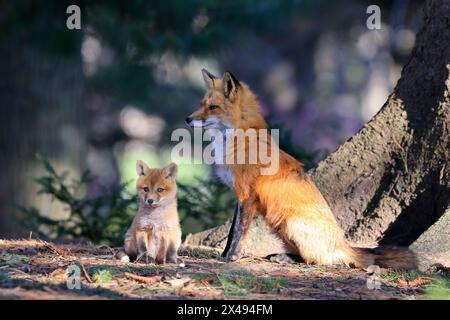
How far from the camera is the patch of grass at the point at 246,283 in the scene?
6.86 meters

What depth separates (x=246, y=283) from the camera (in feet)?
23.1

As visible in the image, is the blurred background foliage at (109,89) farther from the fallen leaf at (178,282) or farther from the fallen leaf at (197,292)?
the fallen leaf at (197,292)

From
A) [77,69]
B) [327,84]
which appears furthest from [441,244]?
[327,84]

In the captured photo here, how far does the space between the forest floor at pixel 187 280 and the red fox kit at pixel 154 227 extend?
22 cm

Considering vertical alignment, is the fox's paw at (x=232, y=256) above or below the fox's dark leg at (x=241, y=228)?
below

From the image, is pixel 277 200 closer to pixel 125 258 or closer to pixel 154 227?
pixel 154 227

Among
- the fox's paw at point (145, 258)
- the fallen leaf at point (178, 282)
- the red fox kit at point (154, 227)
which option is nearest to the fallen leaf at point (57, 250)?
the red fox kit at point (154, 227)

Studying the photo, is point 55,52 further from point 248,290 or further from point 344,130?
point 344,130

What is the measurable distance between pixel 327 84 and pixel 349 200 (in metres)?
31.7

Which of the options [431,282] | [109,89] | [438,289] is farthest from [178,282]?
[109,89]

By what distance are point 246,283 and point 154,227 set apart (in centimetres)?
137

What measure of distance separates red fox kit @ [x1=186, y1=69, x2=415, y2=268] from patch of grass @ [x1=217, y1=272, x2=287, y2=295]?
1135mm

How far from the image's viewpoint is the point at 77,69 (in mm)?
15758

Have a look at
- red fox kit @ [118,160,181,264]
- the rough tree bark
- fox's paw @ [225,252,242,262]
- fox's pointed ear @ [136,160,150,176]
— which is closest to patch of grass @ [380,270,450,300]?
the rough tree bark
